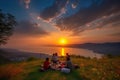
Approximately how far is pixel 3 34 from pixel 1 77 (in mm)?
17592

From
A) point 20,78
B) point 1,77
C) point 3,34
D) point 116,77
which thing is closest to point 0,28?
point 3,34

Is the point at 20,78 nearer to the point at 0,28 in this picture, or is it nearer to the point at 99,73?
the point at 99,73

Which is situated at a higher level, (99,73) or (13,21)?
(13,21)

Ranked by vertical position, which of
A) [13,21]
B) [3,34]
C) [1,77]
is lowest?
[1,77]

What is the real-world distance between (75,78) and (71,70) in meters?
2.65

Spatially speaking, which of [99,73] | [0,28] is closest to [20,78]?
[99,73]

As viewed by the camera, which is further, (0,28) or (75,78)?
(0,28)

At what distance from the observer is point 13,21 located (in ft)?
107

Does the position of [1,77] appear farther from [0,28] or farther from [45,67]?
[0,28]

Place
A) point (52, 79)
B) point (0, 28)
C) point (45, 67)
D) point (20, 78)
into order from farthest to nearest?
point (0, 28) < point (45, 67) < point (20, 78) < point (52, 79)

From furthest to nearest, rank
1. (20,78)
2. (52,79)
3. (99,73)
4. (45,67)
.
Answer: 1. (45,67)
2. (99,73)
3. (20,78)
4. (52,79)

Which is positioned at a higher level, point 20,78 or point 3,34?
point 3,34

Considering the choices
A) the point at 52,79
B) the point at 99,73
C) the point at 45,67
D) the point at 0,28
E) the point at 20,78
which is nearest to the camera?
the point at 52,79

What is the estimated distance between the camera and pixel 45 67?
1823 cm
